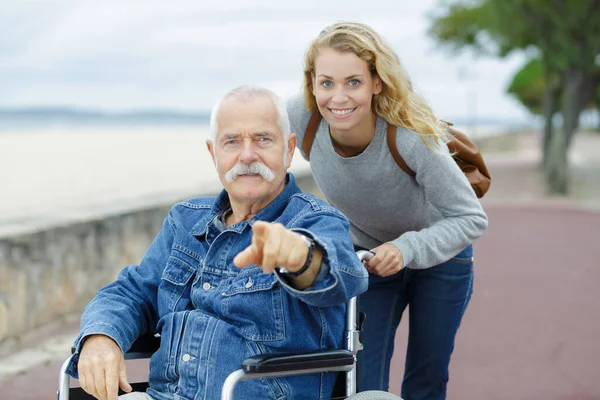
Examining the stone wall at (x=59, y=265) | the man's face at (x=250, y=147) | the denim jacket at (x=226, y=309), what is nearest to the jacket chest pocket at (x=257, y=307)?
the denim jacket at (x=226, y=309)

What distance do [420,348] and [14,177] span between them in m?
21.1

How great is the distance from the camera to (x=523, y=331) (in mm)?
6641

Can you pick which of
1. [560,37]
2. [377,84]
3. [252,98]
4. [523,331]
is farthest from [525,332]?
[560,37]

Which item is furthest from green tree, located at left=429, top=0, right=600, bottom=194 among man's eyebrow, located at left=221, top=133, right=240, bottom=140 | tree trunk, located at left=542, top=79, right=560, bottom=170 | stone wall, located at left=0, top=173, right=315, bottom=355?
man's eyebrow, located at left=221, top=133, right=240, bottom=140

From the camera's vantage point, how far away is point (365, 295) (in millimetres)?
3582

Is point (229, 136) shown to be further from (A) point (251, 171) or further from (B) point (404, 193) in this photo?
(B) point (404, 193)

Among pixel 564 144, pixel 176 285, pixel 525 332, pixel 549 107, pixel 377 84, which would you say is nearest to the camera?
pixel 176 285

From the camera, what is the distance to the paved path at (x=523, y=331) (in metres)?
5.18

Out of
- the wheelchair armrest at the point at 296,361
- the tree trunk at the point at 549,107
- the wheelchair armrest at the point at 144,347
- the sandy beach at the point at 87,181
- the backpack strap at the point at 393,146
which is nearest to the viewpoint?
the wheelchair armrest at the point at 296,361

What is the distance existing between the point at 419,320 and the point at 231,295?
111 centimetres

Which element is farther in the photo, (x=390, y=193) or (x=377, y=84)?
(x=390, y=193)

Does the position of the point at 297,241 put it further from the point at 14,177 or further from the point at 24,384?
the point at 14,177

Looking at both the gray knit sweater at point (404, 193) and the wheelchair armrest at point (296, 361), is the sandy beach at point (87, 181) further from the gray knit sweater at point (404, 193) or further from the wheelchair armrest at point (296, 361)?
the wheelchair armrest at point (296, 361)

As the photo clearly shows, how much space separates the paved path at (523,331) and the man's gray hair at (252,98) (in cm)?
Result: 266
